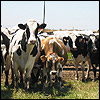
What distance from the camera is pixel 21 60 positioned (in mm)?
6582

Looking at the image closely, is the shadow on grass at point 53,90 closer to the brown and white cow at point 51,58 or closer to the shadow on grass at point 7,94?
the brown and white cow at point 51,58

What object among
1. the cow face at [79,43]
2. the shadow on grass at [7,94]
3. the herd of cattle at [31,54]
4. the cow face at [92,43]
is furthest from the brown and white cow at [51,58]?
the cow face at [92,43]

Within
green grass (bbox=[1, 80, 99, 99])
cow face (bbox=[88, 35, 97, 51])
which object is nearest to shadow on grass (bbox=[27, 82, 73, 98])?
green grass (bbox=[1, 80, 99, 99])

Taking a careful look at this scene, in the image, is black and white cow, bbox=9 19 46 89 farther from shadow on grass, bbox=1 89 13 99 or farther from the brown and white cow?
shadow on grass, bbox=1 89 13 99

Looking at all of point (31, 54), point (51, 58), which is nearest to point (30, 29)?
point (31, 54)

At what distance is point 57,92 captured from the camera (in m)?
6.70

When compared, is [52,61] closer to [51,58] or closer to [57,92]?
[51,58]

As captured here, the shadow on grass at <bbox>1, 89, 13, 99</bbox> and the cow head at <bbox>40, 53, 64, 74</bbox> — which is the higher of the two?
the cow head at <bbox>40, 53, 64, 74</bbox>

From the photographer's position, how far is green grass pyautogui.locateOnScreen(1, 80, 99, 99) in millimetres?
6113

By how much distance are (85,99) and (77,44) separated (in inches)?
127

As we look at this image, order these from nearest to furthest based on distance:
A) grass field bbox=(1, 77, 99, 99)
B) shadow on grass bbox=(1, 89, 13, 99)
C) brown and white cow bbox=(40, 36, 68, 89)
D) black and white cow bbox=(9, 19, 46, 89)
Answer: shadow on grass bbox=(1, 89, 13, 99), grass field bbox=(1, 77, 99, 99), black and white cow bbox=(9, 19, 46, 89), brown and white cow bbox=(40, 36, 68, 89)

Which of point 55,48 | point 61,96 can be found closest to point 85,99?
point 61,96

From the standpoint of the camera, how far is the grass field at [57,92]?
6111 mm

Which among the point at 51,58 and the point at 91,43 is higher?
the point at 91,43
